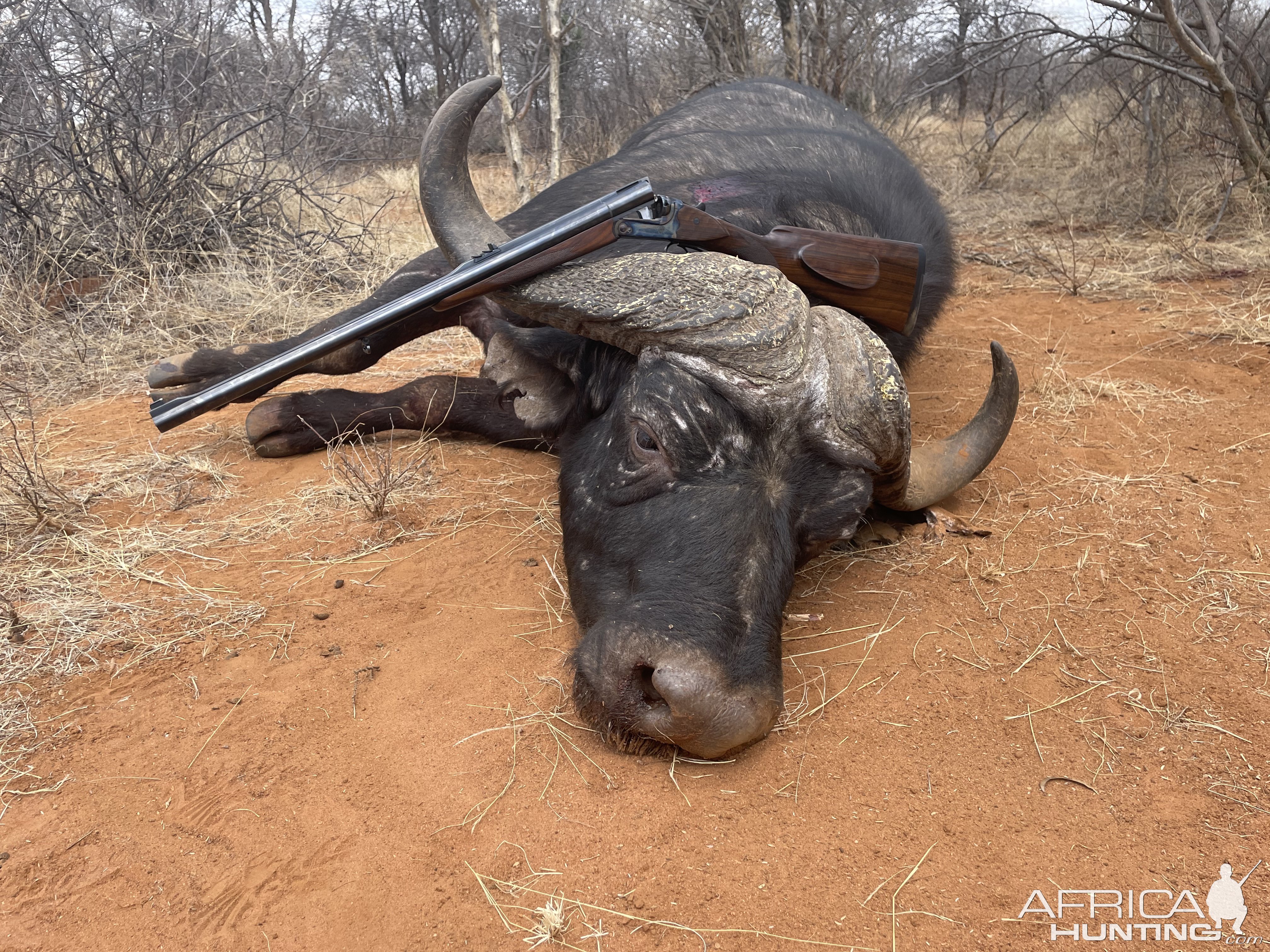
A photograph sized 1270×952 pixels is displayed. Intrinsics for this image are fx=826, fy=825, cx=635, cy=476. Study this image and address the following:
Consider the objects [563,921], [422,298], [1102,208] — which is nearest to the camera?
[563,921]

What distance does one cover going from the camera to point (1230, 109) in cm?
600

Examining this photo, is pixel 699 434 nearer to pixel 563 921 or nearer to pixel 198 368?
pixel 563 921

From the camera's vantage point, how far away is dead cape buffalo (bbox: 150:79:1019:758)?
2.11 meters

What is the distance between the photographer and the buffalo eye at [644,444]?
245 cm

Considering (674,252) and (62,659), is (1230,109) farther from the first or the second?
(62,659)

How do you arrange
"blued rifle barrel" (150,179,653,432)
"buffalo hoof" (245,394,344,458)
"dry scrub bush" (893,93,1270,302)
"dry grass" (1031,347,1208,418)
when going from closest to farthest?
"blued rifle barrel" (150,179,653,432) → "buffalo hoof" (245,394,344,458) → "dry grass" (1031,347,1208,418) → "dry scrub bush" (893,93,1270,302)

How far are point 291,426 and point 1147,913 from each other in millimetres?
3627

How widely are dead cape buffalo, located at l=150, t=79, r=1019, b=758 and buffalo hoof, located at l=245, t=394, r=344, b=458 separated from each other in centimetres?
109

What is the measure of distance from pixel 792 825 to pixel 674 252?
5.65 feet

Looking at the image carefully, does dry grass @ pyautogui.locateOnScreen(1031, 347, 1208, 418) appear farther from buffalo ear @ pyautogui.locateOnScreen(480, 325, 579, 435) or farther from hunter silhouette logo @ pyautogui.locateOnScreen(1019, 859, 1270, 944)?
hunter silhouette logo @ pyautogui.locateOnScreen(1019, 859, 1270, 944)

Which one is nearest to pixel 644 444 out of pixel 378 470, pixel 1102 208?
pixel 378 470

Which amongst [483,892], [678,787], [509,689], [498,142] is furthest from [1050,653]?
[498,142]

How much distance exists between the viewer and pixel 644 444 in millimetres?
2484

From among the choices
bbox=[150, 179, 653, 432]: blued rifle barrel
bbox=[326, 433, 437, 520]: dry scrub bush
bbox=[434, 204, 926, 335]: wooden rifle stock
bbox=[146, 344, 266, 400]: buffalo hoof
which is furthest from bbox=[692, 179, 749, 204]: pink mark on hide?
bbox=[146, 344, 266, 400]: buffalo hoof
